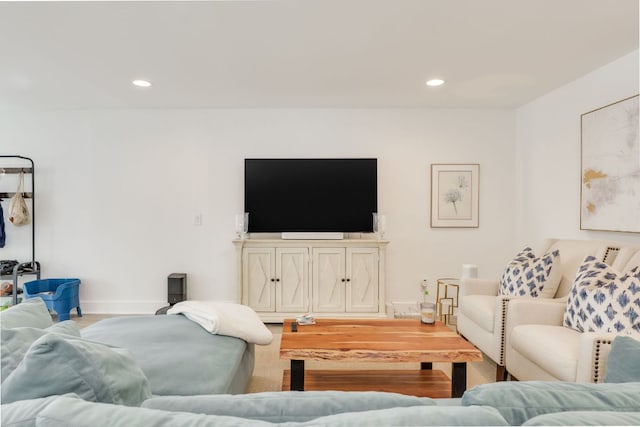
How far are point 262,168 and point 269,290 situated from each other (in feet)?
4.39

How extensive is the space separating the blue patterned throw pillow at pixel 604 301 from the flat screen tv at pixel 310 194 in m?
2.27

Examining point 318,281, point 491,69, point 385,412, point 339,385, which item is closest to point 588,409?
point 385,412

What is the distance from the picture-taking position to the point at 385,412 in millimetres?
764

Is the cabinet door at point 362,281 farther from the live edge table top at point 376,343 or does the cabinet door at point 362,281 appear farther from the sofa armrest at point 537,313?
the sofa armrest at point 537,313

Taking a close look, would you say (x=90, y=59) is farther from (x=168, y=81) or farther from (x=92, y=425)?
(x=92, y=425)

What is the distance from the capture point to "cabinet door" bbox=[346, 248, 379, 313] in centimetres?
416

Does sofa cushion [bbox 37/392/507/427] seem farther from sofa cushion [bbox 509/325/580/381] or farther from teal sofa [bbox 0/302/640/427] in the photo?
sofa cushion [bbox 509/325/580/381]

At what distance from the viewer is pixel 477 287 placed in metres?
3.44

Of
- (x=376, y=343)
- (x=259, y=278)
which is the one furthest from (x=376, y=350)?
(x=259, y=278)

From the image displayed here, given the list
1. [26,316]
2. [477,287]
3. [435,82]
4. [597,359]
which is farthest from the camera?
[435,82]

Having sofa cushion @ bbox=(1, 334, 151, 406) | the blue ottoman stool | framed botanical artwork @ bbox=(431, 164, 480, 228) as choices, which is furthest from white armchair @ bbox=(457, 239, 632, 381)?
the blue ottoman stool

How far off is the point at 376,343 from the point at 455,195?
2.76 m

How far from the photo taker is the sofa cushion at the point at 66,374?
88 cm

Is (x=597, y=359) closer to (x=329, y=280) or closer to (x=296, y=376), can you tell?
(x=296, y=376)
